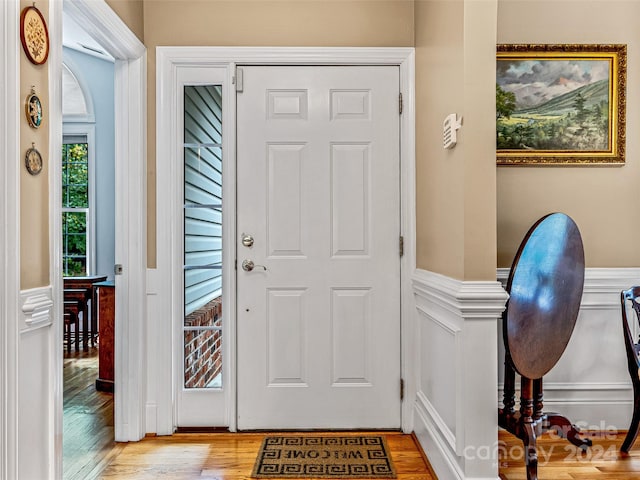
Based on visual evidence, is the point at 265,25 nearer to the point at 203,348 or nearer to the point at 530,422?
the point at 203,348

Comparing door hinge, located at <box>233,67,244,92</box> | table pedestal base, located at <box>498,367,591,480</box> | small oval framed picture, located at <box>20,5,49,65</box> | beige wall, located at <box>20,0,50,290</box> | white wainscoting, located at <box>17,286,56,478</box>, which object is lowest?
table pedestal base, located at <box>498,367,591,480</box>

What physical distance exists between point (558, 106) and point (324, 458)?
2202mm

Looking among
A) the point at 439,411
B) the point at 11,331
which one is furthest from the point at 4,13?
the point at 439,411

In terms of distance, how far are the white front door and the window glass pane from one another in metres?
0.13

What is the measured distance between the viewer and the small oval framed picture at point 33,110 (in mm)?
1578

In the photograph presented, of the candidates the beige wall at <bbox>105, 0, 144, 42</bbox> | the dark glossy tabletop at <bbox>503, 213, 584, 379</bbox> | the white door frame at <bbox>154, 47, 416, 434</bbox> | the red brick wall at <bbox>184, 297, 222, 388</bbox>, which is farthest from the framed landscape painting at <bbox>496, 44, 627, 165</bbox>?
the beige wall at <bbox>105, 0, 144, 42</bbox>

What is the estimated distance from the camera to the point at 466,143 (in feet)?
6.23

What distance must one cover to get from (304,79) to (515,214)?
4.51ft

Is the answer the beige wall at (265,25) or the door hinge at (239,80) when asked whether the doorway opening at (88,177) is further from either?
the door hinge at (239,80)

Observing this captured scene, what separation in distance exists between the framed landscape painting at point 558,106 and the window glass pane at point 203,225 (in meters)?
1.57

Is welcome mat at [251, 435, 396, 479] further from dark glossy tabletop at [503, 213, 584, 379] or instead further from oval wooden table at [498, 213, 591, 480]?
dark glossy tabletop at [503, 213, 584, 379]

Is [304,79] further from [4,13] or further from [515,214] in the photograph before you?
[4,13]

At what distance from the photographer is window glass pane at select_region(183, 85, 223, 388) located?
9.02 ft

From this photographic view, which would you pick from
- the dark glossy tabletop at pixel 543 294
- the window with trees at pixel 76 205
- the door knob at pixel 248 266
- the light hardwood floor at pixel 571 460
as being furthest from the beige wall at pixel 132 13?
the window with trees at pixel 76 205
